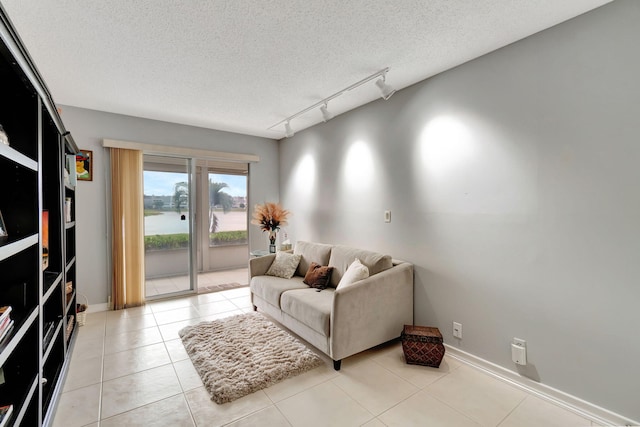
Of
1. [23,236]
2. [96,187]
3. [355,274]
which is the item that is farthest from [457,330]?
[96,187]

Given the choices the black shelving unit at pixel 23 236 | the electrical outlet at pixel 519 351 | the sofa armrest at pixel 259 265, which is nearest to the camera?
the black shelving unit at pixel 23 236

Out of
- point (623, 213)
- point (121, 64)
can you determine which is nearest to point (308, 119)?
point (121, 64)

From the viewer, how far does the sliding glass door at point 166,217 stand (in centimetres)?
420

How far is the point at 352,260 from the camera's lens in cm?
313

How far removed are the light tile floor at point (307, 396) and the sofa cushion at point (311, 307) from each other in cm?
35

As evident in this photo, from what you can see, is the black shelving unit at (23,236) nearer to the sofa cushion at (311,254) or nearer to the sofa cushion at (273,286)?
the sofa cushion at (273,286)

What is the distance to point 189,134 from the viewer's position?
4266 millimetres

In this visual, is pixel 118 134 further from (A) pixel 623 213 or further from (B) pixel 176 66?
(A) pixel 623 213

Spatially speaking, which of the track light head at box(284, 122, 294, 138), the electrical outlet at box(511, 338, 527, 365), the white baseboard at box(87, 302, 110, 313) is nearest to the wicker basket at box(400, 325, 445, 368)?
the electrical outlet at box(511, 338, 527, 365)

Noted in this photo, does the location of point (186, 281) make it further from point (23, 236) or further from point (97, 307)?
point (23, 236)

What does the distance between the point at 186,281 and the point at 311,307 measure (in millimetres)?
2939

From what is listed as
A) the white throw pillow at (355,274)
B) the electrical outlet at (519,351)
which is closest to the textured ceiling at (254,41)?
the white throw pillow at (355,274)

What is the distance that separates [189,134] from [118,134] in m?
0.87

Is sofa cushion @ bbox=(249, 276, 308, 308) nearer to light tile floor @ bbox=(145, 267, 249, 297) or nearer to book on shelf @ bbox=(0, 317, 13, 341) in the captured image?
light tile floor @ bbox=(145, 267, 249, 297)
